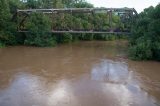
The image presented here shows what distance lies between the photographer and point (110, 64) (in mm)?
27969

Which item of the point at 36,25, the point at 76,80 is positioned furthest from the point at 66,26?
the point at 76,80

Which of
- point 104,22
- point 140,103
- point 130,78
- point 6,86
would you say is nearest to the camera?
point 140,103

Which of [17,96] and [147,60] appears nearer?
[17,96]

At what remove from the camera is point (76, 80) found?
21.6 meters

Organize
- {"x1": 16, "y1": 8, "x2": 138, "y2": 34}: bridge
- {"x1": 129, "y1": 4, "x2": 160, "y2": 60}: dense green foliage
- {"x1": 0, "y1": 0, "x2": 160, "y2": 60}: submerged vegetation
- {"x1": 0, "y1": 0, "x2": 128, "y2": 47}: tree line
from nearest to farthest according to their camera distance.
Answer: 1. {"x1": 129, "y1": 4, "x2": 160, "y2": 60}: dense green foliage
2. {"x1": 0, "y1": 0, "x2": 160, "y2": 60}: submerged vegetation
3. {"x1": 0, "y1": 0, "x2": 128, "y2": 47}: tree line
4. {"x1": 16, "y1": 8, "x2": 138, "y2": 34}: bridge

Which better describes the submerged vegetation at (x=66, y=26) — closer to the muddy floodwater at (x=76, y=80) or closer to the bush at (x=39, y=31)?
the bush at (x=39, y=31)

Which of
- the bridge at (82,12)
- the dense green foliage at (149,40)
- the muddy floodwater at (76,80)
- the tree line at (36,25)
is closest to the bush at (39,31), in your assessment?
the tree line at (36,25)

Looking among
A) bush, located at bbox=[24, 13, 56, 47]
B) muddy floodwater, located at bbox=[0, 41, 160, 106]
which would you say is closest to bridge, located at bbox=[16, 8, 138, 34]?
bush, located at bbox=[24, 13, 56, 47]

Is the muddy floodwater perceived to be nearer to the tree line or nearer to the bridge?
the tree line

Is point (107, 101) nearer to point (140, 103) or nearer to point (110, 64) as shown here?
point (140, 103)

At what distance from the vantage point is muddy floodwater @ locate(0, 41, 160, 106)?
17.1 m

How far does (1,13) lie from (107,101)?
2456 centimetres

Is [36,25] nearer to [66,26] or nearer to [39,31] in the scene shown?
[39,31]

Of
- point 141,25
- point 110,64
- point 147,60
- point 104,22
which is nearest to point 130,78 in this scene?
point 110,64
